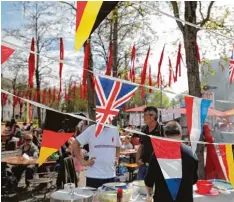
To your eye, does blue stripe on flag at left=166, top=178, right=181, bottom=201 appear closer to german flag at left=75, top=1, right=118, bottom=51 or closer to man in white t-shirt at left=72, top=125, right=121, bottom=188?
man in white t-shirt at left=72, top=125, right=121, bottom=188

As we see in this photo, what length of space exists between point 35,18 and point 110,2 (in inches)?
599

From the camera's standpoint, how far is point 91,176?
12.7ft

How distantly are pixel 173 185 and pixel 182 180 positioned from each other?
12 centimetres

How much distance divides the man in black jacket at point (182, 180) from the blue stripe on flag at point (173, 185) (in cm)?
5

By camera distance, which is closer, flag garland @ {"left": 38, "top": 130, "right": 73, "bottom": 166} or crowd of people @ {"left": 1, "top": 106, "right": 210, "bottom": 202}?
flag garland @ {"left": 38, "top": 130, "right": 73, "bottom": 166}

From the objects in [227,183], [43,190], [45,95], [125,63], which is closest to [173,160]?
[227,183]

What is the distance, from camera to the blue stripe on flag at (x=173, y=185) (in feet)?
8.89

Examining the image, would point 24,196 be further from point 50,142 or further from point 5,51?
point 5,51

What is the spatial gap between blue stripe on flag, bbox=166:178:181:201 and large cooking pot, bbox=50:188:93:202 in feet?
2.30

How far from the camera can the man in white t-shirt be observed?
388 cm

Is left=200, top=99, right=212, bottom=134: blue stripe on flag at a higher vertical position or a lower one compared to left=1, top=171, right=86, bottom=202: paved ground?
higher

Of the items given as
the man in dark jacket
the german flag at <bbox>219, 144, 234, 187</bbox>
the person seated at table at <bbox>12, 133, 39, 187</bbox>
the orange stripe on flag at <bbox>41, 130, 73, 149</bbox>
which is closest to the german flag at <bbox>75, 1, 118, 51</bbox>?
the orange stripe on flag at <bbox>41, 130, 73, 149</bbox>

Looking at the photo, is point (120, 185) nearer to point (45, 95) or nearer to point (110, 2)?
point (110, 2)

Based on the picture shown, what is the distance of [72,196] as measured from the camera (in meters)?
2.46
